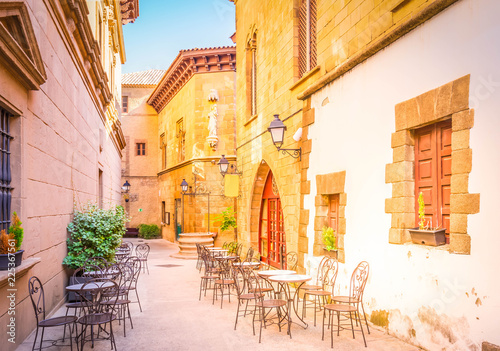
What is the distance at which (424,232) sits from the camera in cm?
486

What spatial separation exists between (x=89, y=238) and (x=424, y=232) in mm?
5549

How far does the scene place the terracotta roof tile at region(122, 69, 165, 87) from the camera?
27.1 metres

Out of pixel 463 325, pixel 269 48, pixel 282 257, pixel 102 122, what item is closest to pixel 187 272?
pixel 282 257

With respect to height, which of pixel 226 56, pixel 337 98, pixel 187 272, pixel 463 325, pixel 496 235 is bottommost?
pixel 187 272

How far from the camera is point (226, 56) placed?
18.2m

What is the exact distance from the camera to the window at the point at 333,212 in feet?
24.5

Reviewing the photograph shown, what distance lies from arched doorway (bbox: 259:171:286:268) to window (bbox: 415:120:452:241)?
598 cm

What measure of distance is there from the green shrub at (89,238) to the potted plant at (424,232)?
524 centimetres

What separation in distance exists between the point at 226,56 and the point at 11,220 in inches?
584

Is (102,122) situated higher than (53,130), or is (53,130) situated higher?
(102,122)

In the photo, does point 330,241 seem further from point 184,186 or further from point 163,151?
point 163,151

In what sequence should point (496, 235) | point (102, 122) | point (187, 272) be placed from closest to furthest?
point (496, 235) < point (187, 272) < point (102, 122)

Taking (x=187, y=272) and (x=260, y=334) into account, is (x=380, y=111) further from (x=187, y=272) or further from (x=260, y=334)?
(x=187, y=272)

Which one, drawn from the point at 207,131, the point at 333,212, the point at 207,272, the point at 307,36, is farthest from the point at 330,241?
Answer: the point at 207,131
